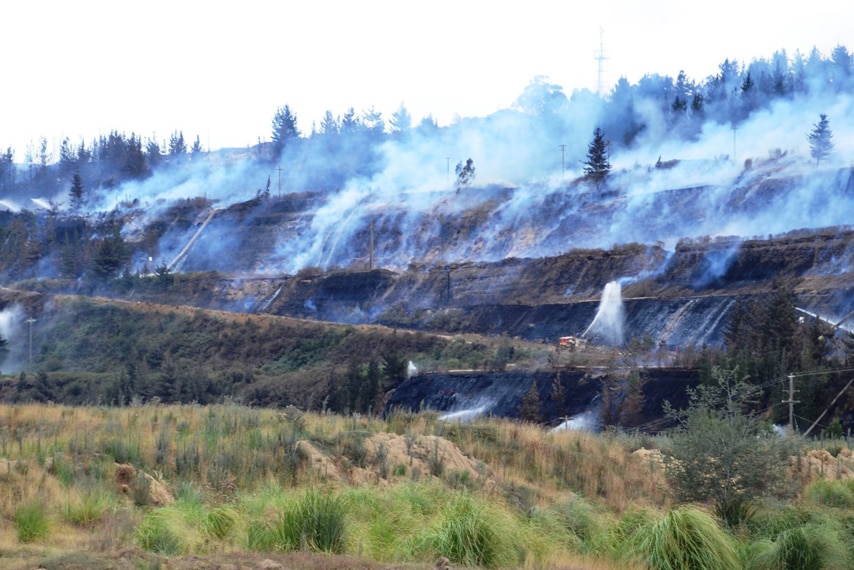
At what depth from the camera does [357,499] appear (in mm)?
13125

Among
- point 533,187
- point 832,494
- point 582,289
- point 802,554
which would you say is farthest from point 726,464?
point 533,187

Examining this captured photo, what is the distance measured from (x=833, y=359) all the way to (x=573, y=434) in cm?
1980

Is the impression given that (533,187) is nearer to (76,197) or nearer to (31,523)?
(76,197)

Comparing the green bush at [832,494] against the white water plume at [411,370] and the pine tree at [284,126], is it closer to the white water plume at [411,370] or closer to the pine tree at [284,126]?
the white water plume at [411,370]

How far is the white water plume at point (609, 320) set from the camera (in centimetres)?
5488

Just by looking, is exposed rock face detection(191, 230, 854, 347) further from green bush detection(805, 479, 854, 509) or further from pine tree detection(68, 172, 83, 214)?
pine tree detection(68, 172, 83, 214)

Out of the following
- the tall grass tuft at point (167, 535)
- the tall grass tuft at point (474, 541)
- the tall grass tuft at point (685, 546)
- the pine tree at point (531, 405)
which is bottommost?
the pine tree at point (531, 405)

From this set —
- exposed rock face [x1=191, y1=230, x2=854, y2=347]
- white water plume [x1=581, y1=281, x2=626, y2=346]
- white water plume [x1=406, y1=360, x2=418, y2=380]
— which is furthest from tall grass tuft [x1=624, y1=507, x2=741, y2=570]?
white water plume [x1=581, y1=281, x2=626, y2=346]

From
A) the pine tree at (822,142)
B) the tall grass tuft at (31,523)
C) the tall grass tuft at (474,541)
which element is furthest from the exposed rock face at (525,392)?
the pine tree at (822,142)

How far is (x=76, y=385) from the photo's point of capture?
53.3 m

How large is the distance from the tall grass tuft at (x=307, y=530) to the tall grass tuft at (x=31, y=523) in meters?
2.31

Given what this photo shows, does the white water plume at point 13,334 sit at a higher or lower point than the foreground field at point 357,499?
lower

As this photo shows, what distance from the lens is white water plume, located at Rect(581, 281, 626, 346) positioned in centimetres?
5488

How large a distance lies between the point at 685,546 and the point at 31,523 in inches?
292
